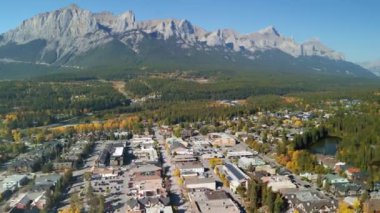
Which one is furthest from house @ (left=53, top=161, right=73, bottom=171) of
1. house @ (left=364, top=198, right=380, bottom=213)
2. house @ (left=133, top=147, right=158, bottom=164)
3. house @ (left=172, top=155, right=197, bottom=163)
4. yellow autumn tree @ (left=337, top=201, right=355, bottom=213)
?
house @ (left=364, top=198, right=380, bottom=213)

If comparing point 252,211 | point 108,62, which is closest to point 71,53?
point 108,62

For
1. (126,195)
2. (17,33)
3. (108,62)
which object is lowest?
(126,195)

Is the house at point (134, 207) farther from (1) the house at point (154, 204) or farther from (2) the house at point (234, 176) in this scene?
(2) the house at point (234, 176)

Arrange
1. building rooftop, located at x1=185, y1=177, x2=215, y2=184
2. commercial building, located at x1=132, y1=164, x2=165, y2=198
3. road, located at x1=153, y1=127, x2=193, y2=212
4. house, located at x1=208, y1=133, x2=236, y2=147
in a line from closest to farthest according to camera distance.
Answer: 1. road, located at x1=153, y1=127, x2=193, y2=212
2. commercial building, located at x1=132, y1=164, x2=165, y2=198
3. building rooftop, located at x1=185, y1=177, x2=215, y2=184
4. house, located at x1=208, y1=133, x2=236, y2=147

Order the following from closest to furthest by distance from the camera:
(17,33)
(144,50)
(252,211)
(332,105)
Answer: (252,211)
(332,105)
(144,50)
(17,33)

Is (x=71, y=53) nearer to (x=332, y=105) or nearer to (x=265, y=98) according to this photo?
(x=265, y=98)

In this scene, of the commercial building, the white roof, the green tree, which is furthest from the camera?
the white roof

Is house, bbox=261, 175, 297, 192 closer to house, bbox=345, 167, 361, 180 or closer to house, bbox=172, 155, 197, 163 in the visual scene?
house, bbox=345, 167, 361, 180
